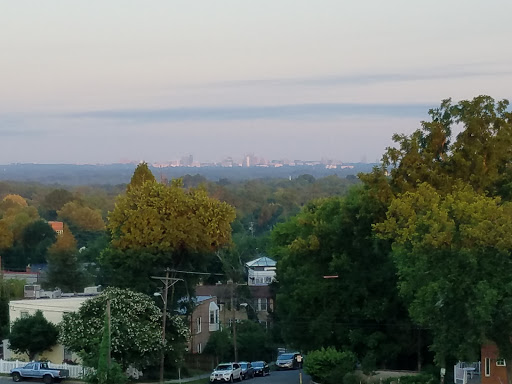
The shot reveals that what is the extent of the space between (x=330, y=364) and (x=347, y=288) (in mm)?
4350

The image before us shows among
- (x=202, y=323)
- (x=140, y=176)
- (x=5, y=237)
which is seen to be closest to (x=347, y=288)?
(x=202, y=323)

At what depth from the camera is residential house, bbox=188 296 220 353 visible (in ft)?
235

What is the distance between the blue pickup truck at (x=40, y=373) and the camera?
178 feet

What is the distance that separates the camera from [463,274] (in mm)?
41438

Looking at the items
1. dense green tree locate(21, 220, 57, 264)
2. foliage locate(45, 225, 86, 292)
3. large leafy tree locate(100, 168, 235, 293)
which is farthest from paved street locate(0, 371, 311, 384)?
dense green tree locate(21, 220, 57, 264)

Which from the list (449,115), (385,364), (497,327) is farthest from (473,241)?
(385,364)

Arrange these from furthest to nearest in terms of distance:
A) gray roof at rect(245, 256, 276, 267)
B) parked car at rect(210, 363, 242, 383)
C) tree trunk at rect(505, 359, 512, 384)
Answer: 1. gray roof at rect(245, 256, 276, 267)
2. parked car at rect(210, 363, 242, 383)
3. tree trunk at rect(505, 359, 512, 384)

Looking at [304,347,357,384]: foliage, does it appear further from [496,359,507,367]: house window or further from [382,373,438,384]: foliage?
[496,359,507,367]: house window

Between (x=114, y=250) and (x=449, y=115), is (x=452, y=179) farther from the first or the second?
(x=114, y=250)

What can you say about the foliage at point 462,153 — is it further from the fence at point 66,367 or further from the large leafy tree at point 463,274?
the fence at point 66,367

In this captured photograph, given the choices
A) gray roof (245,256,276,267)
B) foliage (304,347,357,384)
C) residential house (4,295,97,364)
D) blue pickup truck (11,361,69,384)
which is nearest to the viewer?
foliage (304,347,357,384)

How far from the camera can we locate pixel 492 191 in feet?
160

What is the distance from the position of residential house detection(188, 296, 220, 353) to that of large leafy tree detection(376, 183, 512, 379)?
97.4 ft

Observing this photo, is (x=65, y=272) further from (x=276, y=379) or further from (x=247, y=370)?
(x=276, y=379)
